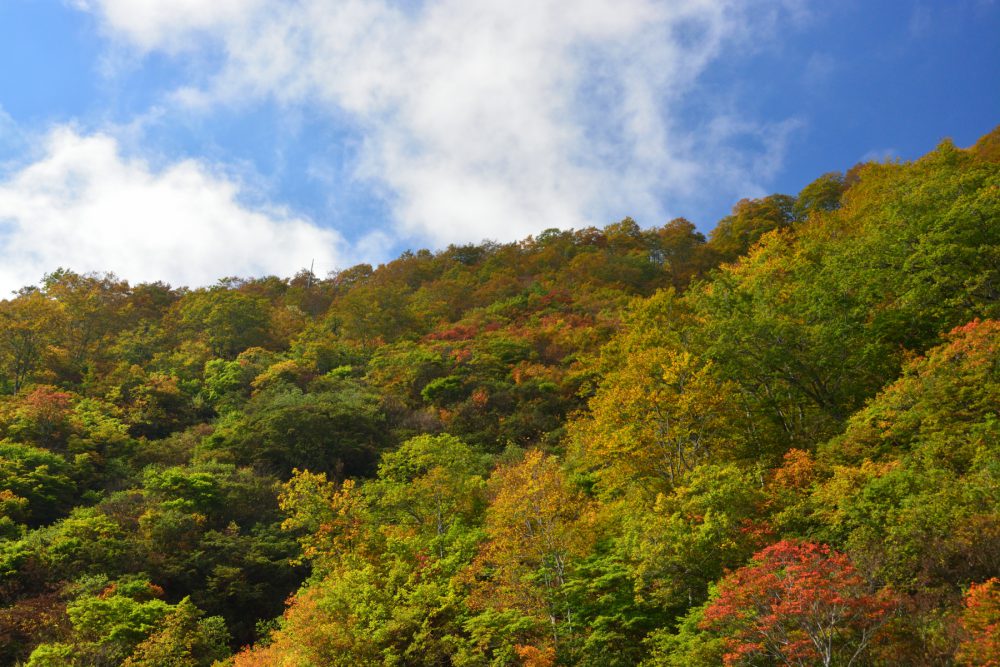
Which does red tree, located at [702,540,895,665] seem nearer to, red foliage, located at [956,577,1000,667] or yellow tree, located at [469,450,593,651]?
red foliage, located at [956,577,1000,667]

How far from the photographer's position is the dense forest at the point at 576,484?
10.6 metres

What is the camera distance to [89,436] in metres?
27.8

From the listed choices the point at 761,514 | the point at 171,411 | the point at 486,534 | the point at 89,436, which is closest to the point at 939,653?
the point at 761,514

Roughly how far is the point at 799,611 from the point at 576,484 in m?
10.6

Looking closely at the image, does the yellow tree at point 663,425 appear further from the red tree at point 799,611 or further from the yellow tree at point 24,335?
the yellow tree at point 24,335

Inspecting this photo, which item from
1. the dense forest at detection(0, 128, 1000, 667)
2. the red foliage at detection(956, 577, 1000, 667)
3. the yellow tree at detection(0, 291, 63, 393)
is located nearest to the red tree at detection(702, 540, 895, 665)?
the dense forest at detection(0, 128, 1000, 667)

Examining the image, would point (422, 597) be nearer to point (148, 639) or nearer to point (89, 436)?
point (148, 639)

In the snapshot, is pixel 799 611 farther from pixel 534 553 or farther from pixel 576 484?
pixel 576 484

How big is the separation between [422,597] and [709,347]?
1170 centimetres

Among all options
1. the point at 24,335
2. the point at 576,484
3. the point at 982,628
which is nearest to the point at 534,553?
the point at 576,484

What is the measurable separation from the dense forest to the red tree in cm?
6

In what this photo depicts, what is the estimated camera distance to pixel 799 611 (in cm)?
911

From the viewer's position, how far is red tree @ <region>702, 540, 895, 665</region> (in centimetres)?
909

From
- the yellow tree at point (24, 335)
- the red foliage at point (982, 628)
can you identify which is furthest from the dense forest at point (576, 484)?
the yellow tree at point (24, 335)
